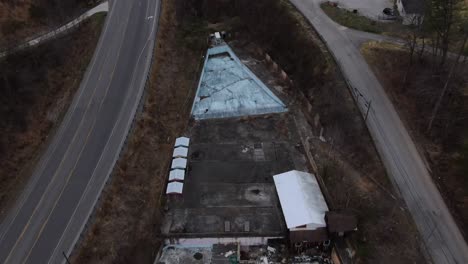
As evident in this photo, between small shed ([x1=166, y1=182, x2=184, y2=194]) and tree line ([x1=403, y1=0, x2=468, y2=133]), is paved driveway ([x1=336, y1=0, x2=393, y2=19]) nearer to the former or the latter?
tree line ([x1=403, y1=0, x2=468, y2=133])

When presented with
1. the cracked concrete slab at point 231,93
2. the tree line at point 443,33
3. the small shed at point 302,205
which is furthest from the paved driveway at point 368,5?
the small shed at point 302,205

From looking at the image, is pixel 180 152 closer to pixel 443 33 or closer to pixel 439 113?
pixel 439 113

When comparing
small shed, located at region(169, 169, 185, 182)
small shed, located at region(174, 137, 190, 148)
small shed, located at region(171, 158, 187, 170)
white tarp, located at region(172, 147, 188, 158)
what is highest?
small shed, located at region(174, 137, 190, 148)

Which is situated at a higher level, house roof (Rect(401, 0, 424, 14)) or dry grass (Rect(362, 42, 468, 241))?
house roof (Rect(401, 0, 424, 14))

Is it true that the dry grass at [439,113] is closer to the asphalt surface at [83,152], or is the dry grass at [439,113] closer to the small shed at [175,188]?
the small shed at [175,188]

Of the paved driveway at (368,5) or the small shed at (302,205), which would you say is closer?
the small shed at (302,205)

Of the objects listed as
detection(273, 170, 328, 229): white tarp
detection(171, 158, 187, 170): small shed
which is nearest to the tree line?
detection(273, 170, 328, 229): white tarp
